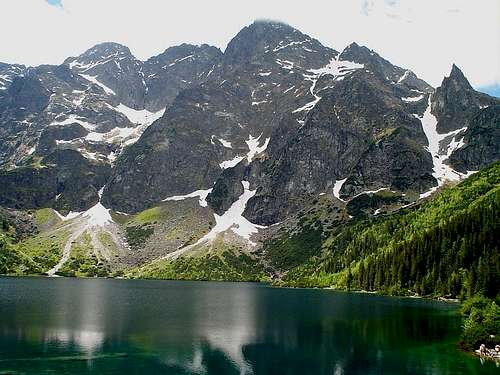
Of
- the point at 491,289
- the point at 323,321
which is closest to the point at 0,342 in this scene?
the point at 323,321

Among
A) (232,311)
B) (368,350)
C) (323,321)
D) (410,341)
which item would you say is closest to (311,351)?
(368,350)

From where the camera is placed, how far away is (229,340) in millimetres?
84562

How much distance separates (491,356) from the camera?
228ft

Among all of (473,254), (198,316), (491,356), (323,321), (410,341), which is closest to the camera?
(491,356)

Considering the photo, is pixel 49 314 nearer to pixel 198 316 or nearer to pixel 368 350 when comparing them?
pixel 198 316

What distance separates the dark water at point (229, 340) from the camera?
6438 centimetres

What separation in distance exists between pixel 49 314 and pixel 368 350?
71803 mm

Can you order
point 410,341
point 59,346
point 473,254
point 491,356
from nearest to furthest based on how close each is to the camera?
point 491,356, point 59,346, point 410,341, point 473,254

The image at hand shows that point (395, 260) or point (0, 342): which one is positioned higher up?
point (395, 260)

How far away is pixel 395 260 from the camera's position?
636ft

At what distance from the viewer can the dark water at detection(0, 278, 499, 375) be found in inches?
2534

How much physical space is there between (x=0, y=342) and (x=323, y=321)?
6180 centimetres

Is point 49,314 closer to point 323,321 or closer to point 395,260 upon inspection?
point 323,321

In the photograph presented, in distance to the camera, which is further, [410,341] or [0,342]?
[410,341]
